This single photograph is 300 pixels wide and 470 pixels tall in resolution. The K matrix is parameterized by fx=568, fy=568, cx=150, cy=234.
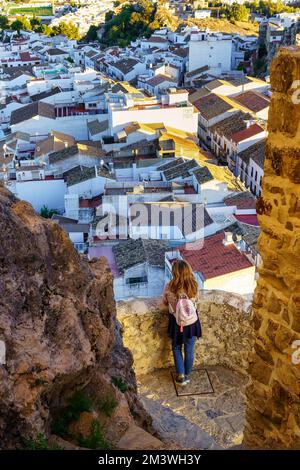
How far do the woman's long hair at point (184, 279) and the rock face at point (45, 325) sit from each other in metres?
0.99

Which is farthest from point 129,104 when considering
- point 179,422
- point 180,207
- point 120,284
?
point 179,422

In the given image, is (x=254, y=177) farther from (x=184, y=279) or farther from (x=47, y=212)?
(x=184, y=279)

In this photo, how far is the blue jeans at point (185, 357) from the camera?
5.46 metres

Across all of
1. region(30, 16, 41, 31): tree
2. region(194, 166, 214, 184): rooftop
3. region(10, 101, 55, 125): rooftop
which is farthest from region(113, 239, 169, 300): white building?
region(30, 16, 41, 31): tree

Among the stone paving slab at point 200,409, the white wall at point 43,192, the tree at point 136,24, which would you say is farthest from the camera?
the tree at point 136,24

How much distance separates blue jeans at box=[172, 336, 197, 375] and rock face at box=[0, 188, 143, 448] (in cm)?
139

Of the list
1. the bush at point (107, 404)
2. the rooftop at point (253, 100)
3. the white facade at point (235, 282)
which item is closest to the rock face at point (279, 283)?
the bush at point (107, 404)

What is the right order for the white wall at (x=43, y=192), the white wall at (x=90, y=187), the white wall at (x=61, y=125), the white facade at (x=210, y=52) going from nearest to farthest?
the white wall at (x=90, y=187) < the white wall at (x=43, y=192) < the white wall at (x=61, y=125) < the white facade at (x=210, y=52)

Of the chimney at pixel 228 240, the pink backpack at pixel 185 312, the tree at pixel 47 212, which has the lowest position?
the tree at pixel 47 212

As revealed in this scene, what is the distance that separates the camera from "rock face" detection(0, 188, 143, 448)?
9.88 ft

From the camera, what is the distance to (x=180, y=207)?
17.1 m

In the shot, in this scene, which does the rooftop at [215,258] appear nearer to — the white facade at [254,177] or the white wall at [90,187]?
the white wall at [90,187]

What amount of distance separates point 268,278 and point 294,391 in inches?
26.4

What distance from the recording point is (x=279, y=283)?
327cm
